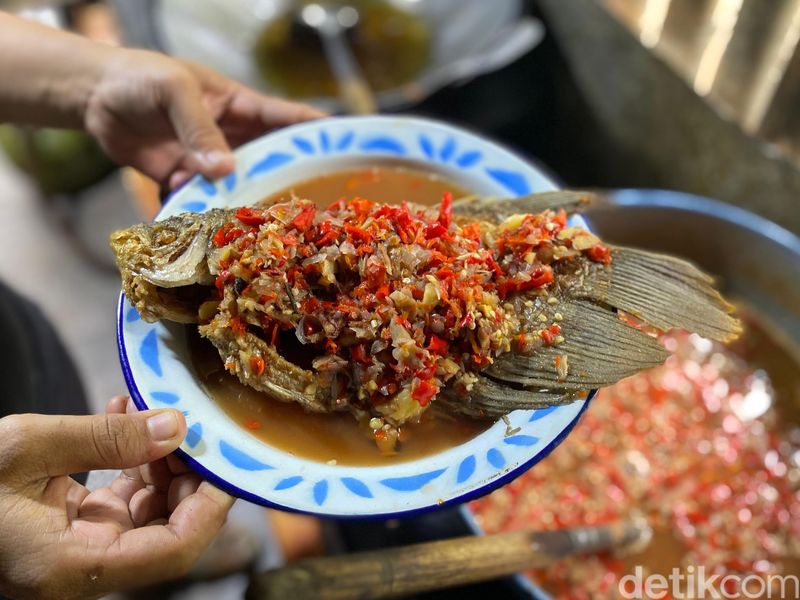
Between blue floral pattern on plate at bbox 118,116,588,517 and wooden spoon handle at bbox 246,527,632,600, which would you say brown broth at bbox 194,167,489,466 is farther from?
wooden spoon handle at bbox 246,527,632,600

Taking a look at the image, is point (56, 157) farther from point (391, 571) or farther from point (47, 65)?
point (391, 571)

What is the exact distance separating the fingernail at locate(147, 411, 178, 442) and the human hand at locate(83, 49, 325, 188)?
75 cm

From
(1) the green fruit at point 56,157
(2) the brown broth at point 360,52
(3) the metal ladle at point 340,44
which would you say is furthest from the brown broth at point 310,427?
(2) the brown broth at point 360,52

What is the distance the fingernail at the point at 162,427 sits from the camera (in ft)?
3.98

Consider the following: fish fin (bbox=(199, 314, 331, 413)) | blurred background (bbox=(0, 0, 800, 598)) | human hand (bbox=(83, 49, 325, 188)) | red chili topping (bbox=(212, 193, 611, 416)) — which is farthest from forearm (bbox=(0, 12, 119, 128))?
fish fin (bbox=(199, 314, 331, 413))

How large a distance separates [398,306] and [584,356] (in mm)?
452

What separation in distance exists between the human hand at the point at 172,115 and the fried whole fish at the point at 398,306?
38cm

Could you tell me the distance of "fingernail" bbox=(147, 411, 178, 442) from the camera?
47.8 inches

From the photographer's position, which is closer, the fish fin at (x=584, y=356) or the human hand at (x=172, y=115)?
the fish fin at (x=584, y=356)

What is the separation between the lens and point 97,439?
48.0 inches

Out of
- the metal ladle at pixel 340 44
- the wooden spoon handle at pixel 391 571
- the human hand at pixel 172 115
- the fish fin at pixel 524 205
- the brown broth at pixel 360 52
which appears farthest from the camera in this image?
the brown broth at pixel 360 52

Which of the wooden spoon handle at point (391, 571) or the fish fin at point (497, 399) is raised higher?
Result: the fish fin at point (497, 399)

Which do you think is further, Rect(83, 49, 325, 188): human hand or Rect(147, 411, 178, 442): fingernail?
Rect(83, 49, 325, 188): human hand

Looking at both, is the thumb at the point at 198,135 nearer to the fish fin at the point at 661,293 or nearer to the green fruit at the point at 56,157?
the fish fin at the point at 661,293
